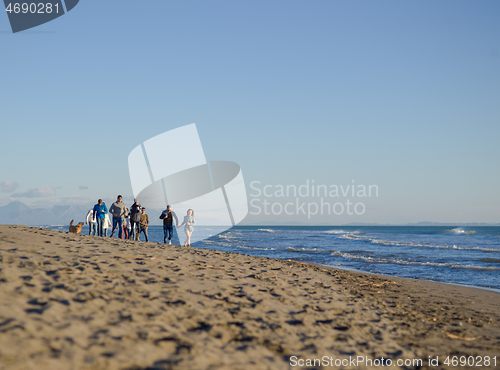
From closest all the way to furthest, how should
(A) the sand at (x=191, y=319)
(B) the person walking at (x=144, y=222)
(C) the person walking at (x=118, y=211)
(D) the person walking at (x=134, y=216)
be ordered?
1. (A) the sand at (x=191, y=319)
2. (C) the person walking at (x=118, y=211)
3. (D) the person walking at (x=134, y=216)
4. (B) the person walking at (x=144, y=222)

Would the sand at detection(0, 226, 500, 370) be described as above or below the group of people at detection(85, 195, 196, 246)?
below

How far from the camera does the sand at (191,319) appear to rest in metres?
3.45

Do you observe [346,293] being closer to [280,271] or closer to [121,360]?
[280,271]

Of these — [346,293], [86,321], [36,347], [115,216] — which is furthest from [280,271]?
[115,216]

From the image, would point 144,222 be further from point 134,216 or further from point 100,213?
point 100,213

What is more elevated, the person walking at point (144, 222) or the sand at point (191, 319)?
the person walking at point (144, 222)

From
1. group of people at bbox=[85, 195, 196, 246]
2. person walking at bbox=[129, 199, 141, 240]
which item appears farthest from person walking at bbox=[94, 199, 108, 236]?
person walking at bbox=[129, 199, 141, 240]

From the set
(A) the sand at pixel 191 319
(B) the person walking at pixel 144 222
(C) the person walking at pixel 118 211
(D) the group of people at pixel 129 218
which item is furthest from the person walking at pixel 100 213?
(A) the sand at pixel 191 319

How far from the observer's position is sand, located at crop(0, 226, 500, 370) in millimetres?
3447

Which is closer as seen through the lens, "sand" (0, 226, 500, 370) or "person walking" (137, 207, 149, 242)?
"sand" (0, 226, 500, 370)

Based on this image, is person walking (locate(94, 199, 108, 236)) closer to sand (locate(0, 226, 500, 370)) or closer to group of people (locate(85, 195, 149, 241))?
group of people (locate(85, 195, 149, 241))

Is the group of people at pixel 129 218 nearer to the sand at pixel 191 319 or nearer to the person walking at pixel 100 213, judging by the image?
the person walking at pixel 100 213

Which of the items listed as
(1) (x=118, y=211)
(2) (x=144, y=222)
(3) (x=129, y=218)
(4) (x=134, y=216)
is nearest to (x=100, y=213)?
(1) (x=118, y=211)

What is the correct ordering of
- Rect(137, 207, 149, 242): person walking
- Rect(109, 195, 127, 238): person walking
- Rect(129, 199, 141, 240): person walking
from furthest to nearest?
Rect(137, 207, 149, 242): person walking, Rect(129, 199, 141, 240): person walking, Rect(109, 195, 127, 238): person walking
